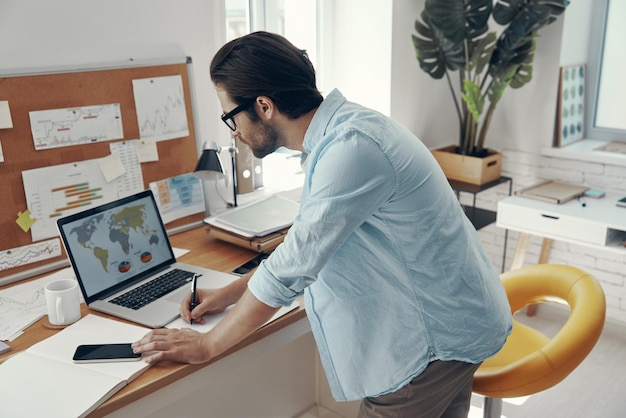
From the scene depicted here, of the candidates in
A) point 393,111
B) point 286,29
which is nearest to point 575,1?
Answer: point 393,111

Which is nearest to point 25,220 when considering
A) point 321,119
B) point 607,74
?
point 321,119

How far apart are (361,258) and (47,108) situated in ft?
3.59

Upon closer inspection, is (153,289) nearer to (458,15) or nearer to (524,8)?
(458,15)

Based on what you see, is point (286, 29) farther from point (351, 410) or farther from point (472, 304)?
point (472, 304)

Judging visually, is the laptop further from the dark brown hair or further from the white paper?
the dark brown hair

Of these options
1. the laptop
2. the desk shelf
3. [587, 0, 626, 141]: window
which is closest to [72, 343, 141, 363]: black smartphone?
the laptop

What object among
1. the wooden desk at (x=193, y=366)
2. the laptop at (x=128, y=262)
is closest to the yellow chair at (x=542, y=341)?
the wooden desk at (x=193, y=366)

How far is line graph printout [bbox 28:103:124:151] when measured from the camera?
1832 mm

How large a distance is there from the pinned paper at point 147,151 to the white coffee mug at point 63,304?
60 cm

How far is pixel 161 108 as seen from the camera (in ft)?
6.98

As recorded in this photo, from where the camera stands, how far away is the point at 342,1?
9.85ft

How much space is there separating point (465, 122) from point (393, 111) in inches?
16.7

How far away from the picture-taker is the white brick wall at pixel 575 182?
311 centimetres

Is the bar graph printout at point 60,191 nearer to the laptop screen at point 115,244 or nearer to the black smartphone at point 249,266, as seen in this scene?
the laptop screen at point 115,244
